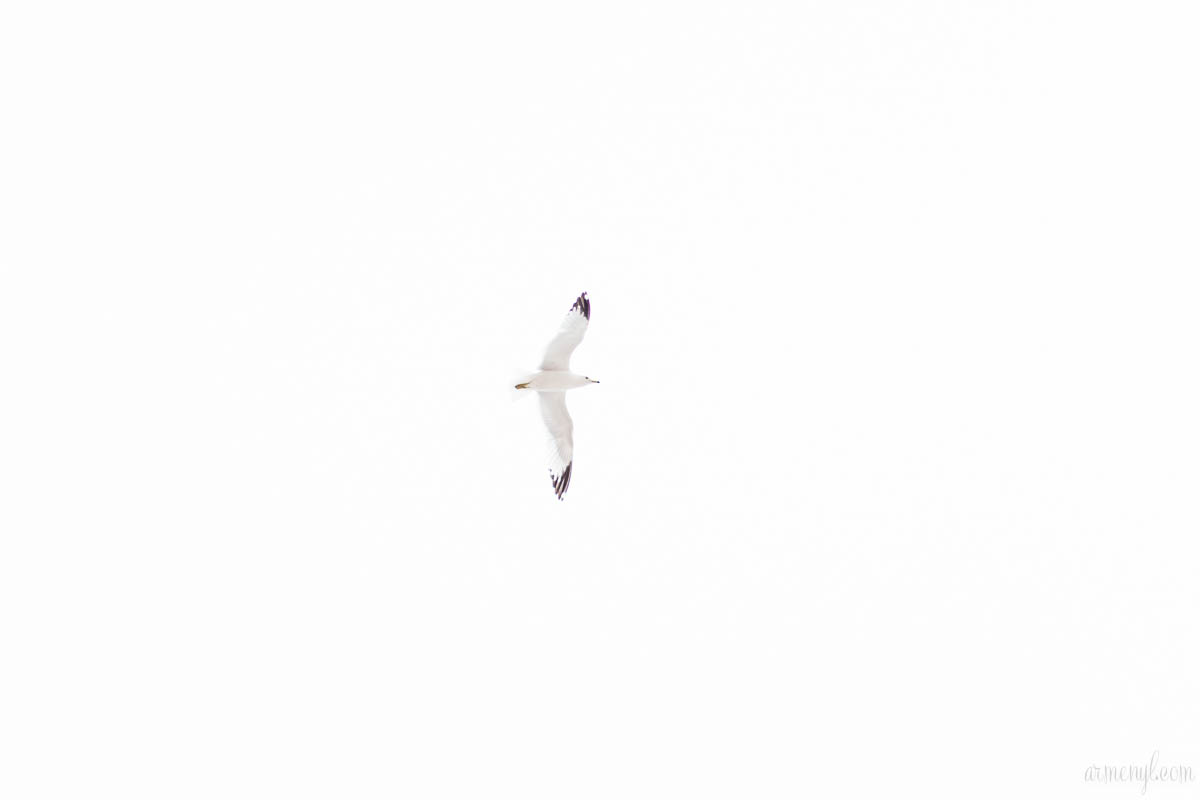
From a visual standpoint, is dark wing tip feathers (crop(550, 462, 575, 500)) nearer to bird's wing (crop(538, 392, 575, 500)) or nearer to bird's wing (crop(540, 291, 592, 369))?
bird's wing (crop(538, 392, 575, 500))

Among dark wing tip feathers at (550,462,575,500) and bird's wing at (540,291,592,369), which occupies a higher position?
bird's wing at (540,291,592,369)

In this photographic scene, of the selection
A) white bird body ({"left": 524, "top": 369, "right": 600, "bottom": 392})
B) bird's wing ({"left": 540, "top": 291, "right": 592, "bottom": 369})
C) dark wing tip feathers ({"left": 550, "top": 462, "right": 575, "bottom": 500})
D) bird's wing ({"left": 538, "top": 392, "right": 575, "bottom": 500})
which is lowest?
dark wing tip feathers ({"left": 550, "top": 462, "right": 575, "bottom": 500})

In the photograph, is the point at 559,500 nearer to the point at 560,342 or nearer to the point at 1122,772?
the point at 560,342

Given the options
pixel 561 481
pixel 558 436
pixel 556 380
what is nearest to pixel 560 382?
pixel 556 380

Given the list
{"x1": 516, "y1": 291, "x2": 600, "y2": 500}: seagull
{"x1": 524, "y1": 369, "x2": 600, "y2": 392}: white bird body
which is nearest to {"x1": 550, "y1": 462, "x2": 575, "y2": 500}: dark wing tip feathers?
{"x1": 516, "y1": 291, "x2": 600, "y2": 500}: seagull

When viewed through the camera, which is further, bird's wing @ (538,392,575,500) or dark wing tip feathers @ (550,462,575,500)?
dark wing tip feathers @ (550,462,575,500)

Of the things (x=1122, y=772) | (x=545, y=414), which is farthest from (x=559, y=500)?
(x=1122, y=772)

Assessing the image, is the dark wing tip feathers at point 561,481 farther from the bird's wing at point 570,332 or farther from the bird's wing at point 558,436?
the bird's wing at point 570,332
